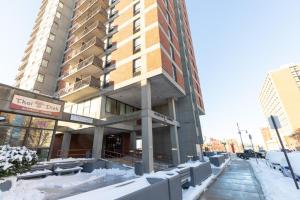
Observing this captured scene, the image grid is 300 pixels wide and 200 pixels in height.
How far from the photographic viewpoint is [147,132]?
14.9 m

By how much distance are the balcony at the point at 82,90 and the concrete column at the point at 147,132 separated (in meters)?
7.08

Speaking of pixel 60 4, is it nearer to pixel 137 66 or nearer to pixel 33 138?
pixel 137 66

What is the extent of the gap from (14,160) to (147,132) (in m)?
10.6

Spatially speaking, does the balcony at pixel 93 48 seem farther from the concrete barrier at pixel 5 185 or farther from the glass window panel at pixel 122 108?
the concrete barrier at pixel 5 185

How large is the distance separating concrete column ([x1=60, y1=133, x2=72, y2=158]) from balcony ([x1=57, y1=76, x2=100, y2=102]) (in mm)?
5172

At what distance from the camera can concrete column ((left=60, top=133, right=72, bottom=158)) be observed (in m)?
21.1

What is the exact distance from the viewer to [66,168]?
13.5 metres

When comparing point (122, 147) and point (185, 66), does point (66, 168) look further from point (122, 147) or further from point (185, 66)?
point (185, 66)

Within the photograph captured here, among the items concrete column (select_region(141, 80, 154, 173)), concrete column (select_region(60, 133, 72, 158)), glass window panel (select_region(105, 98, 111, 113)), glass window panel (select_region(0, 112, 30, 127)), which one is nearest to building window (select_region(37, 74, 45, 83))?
concrete column (select_region(60, 133, 72, 158))

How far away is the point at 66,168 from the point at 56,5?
1330 inches

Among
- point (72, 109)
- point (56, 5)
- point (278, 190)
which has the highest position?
point (56, 5)

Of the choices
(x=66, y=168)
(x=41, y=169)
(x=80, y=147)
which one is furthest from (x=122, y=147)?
(x=41, y=169)

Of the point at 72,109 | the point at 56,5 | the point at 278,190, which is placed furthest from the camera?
the point at 56,5

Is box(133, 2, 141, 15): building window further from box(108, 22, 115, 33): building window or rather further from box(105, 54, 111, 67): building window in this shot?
box(105, 54, 111, 67): building window
